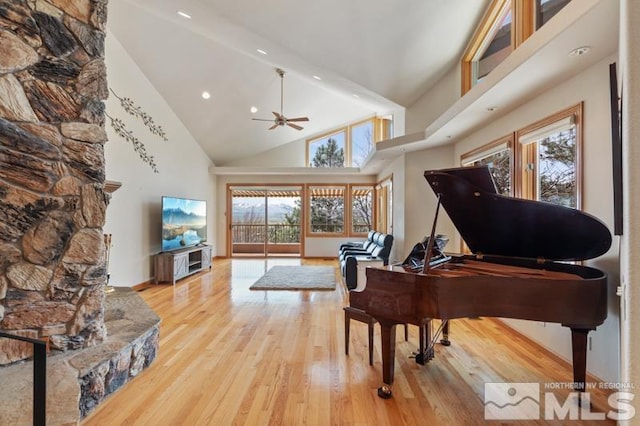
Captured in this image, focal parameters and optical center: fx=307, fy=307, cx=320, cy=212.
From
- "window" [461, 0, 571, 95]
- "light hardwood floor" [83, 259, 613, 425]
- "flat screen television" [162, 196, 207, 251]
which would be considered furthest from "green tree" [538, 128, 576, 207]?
"flat screen television" [162, 196, 207, 251]

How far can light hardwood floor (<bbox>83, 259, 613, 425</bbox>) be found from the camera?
2055mm

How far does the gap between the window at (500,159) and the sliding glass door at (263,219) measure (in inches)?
232

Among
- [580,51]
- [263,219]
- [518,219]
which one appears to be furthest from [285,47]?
[263,219]

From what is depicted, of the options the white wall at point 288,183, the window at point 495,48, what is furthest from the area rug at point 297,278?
the window at point 495,48

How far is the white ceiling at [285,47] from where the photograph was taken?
3.49m

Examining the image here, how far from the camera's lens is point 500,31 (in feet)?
12.3

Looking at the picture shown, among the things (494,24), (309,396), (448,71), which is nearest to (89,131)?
(309,396)

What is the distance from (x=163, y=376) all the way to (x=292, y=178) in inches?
283

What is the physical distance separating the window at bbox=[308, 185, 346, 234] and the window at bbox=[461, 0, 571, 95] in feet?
17.1

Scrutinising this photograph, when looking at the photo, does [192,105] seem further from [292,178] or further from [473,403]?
[473,403]

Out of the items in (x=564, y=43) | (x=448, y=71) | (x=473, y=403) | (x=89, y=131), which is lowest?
(x=473, y=403)

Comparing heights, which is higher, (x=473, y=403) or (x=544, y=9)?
(x=544, y=9)

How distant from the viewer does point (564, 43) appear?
214 cm

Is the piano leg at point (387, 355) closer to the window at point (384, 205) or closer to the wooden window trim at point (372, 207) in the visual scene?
the window at point (384, 205)
